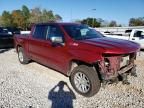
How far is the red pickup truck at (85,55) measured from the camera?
4805 mm

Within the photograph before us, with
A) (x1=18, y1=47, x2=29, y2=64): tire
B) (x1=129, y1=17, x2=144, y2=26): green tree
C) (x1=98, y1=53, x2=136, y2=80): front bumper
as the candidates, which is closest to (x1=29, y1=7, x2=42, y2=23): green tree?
(x1=129, y1=17, x2=144, y2=26): green tree

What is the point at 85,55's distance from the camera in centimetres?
496

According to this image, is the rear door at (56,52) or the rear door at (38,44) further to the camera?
the rear door at (38,44)

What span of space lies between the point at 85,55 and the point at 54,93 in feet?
4.42

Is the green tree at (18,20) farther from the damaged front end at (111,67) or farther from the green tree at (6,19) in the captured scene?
the damaged front end at (111,67)

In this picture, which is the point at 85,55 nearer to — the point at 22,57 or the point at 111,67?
the point at 111,67

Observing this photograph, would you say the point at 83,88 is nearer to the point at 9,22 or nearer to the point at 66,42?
the point at 66,42

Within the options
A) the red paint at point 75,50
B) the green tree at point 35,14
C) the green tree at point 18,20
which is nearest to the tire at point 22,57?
the red paint at point 75,50

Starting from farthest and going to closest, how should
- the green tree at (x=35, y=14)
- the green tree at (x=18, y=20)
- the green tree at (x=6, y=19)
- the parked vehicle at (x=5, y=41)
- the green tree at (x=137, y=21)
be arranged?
the green tree at (x=6, y=19)
the green tree at (x=35, y=14)
the green tree at (x=18, y=20)
the green tree at (x=137, y=21)
the parked vehicle at (x=5, y=41)

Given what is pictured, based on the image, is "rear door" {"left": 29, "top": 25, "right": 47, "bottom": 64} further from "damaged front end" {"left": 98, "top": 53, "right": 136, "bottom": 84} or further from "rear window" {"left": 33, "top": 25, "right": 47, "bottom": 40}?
"damaged front end" {"left": 98, "top": 53, "right": 136, "bottom": 84}

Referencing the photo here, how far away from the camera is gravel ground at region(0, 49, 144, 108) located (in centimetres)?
473

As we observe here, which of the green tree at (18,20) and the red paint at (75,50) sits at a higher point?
the green tree at (18,20)

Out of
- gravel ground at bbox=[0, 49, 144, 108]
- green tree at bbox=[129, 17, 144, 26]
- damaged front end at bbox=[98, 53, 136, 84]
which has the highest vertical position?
green tree at bbox=[129, 17, 144, 26]

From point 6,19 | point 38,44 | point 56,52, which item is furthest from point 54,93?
point 6,19
